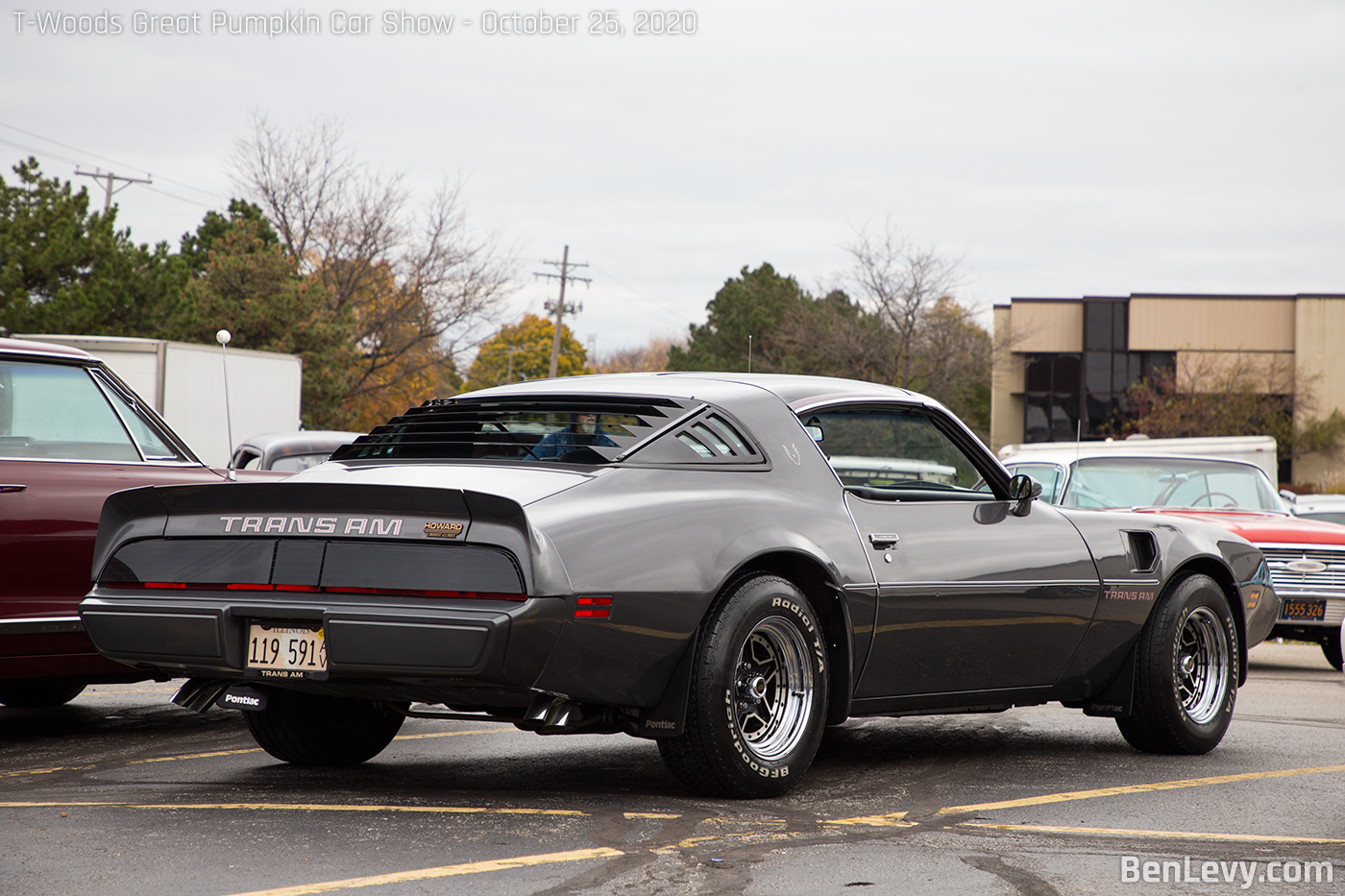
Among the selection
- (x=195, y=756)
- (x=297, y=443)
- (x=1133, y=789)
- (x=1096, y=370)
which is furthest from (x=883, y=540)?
(x=1096, y=370)

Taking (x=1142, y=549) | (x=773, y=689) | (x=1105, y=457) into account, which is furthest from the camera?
(x=1105, y=457)

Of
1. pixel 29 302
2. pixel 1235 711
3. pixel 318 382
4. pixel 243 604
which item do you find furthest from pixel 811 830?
pixel 318 382

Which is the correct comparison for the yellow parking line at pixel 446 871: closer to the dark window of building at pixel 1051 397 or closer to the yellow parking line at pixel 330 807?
the yellow parking line at pixel 330 807

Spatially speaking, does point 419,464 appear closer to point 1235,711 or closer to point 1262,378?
point 1235,711

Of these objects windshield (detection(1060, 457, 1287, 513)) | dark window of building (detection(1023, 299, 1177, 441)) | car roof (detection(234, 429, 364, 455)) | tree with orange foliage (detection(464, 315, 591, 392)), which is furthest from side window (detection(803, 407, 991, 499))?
tree with orange foliage (detection(464, 315, 591, 392))

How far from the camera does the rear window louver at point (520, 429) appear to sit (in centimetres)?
502

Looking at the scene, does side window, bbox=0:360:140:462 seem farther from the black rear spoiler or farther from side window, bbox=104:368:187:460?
the black rear spoiler

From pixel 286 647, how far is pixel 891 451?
289cm

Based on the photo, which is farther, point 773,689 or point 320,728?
point 320,728

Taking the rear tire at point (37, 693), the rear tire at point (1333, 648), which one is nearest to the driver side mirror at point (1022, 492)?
the rear tire at point (37, 693)

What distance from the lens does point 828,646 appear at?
Answer: 17.3 feet

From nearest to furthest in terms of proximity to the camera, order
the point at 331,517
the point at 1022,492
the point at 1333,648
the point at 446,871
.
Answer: the point at 446,871, the point at 331,517, the point at 1022,492, the point at 1333,648

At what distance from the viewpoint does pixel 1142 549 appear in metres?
6.55

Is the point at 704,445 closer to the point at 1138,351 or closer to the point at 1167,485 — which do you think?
the point at 1167,485
